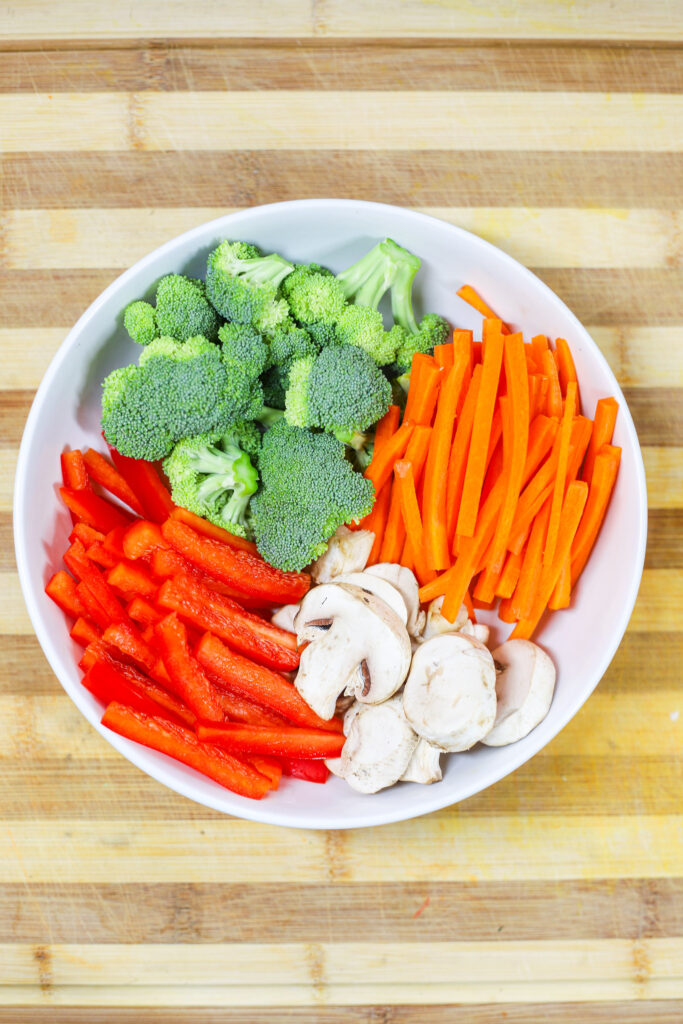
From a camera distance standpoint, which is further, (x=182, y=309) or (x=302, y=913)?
(x=302, y=913)

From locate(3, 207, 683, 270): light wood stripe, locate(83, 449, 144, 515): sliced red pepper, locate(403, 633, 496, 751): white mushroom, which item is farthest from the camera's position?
locate(3, 207, 683, 270): light wood stripe

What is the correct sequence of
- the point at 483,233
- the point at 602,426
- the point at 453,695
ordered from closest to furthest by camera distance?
the point at 453,695
the point at 602,426
the point at 483,233

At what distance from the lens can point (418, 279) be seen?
177 cm

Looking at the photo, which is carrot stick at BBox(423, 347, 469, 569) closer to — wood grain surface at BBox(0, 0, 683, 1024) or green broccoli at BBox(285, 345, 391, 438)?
green broccoli at BBox(285, 345, 391, 438)

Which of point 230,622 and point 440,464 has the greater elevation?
point 440,464

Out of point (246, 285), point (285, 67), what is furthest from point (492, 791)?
point (285, 67)

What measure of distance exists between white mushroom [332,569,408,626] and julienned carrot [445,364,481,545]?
0.60 feet

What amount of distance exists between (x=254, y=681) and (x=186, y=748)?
7.8 inches

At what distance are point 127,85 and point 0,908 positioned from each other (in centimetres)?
210

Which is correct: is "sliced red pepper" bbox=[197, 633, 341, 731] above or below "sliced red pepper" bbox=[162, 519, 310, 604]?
below

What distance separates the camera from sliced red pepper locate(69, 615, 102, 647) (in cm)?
166

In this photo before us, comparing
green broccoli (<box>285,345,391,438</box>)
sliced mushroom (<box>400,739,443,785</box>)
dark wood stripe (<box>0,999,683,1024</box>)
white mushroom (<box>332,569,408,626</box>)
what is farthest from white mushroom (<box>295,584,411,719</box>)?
dark wood stripe (<box>0,999,683,1024</box>)

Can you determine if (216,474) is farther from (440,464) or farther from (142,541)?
(440,464)

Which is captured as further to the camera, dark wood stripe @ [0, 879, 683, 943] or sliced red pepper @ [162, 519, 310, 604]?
dark wood stripe @ [0, 879, 683, 943]
